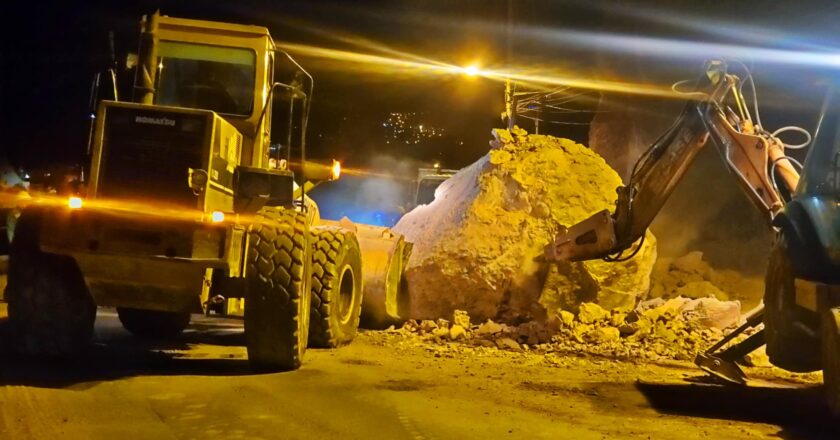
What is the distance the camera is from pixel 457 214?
10.9m

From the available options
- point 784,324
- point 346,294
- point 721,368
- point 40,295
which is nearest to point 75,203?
point 40,295

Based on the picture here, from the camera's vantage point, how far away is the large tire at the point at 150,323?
937 centimetres

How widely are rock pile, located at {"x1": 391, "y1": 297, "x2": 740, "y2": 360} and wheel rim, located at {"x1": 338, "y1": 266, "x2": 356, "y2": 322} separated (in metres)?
1.12

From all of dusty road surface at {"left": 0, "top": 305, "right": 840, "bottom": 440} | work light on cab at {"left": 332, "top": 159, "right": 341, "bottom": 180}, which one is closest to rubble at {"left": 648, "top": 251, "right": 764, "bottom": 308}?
dusty road surface at {"left": 0, "top": 305, "right": 840, "bottom": 440}

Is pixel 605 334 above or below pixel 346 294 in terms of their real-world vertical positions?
below

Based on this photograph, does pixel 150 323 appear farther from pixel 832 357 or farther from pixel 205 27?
pixel 832 357

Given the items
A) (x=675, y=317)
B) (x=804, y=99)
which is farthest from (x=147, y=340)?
(x=804, y=99)

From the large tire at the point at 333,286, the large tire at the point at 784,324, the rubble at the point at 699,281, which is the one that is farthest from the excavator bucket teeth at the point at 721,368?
the rubble at the point at 699,281

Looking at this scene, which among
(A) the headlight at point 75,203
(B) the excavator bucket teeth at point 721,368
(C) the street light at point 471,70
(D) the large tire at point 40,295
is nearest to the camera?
(A) the headlight at point 75,203

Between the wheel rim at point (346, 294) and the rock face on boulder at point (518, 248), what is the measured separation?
1.70 m

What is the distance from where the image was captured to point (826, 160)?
620 cm

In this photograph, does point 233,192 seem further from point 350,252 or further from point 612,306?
point 612,306

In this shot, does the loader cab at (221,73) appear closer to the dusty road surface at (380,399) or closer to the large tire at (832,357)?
the dusty road surface at (380,399)

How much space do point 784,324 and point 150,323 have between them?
7.08 meters
